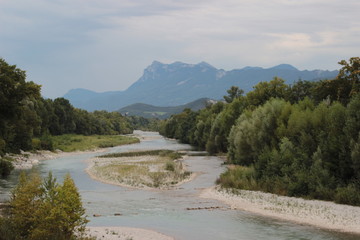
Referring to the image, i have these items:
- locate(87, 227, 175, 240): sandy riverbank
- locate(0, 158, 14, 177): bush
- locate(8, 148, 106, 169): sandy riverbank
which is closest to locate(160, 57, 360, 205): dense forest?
locate(87, 227, 175, 240): sandy riverbank

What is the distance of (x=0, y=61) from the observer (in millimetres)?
54281

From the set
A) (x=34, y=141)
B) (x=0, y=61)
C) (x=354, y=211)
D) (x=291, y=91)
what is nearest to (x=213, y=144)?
(x=291, y=91)

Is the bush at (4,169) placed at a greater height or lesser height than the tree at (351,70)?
lesser

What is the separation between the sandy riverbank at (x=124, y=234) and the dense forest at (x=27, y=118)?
25.0 meters

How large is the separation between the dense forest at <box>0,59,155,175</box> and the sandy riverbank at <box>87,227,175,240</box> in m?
25.0

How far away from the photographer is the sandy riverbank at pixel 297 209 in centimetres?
3291

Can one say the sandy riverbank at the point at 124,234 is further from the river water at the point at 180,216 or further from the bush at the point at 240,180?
the bush at the point at 240,180

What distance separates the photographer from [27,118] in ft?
292

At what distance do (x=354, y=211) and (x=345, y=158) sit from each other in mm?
7888

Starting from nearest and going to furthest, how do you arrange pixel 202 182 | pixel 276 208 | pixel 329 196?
1. pixel 276 208
2. pixel 329 196
3. pixel 202 182

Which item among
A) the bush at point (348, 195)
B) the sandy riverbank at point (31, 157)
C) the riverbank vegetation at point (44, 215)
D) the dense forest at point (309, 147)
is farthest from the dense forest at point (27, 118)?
the bush at point (348, 195)

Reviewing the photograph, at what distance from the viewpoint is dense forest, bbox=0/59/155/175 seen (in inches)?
1997

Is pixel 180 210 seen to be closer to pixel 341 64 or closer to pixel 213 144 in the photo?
pixel 341 64

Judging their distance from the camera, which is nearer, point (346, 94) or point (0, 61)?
point (0, 61)
